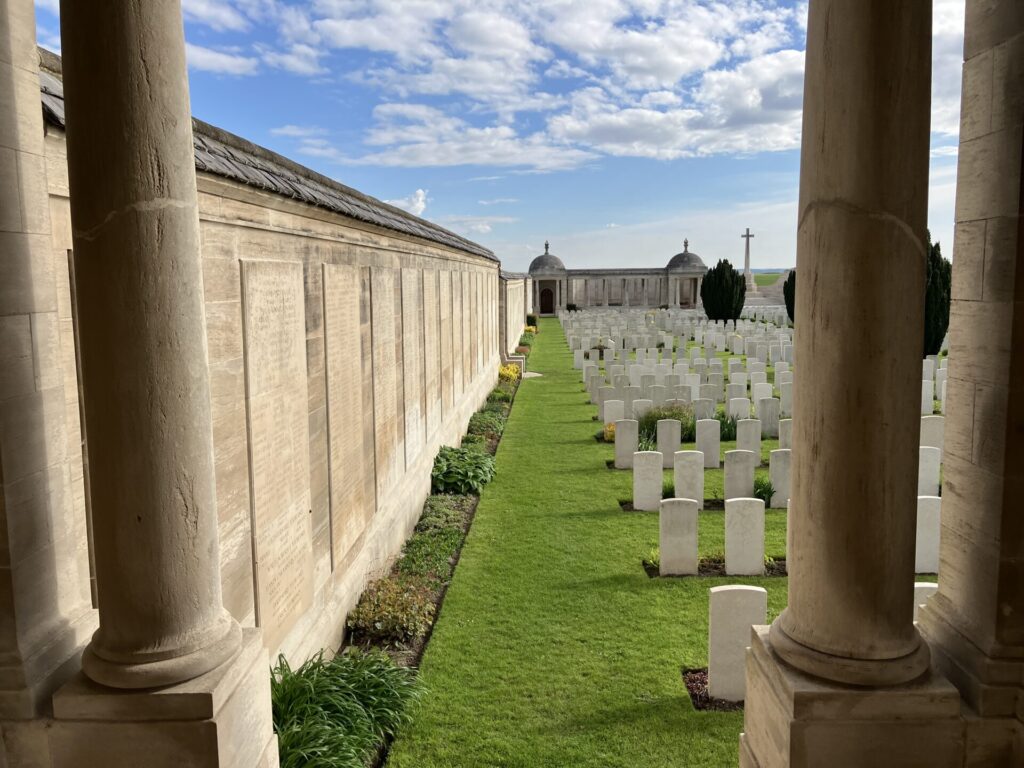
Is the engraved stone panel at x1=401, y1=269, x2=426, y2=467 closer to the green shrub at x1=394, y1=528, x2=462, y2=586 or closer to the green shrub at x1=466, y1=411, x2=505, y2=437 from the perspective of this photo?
the green shrub at x1=394, y1=528, x2=462, y2=586

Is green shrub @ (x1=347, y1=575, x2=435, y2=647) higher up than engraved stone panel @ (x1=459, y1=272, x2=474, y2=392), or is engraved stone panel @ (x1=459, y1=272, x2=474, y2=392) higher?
engraved stone panel @ (x1=459, y1=272, x2=474, y2=392)

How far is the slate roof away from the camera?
347 cm

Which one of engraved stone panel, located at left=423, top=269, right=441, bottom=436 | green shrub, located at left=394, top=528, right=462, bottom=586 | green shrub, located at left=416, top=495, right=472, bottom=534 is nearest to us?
green shrub, located at left=394, top=528, right=462, bottom=586

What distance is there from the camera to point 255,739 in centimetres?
361

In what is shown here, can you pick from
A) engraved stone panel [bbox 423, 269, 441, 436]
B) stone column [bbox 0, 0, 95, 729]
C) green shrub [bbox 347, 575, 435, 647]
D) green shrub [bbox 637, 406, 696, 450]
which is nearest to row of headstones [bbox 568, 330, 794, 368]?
green shrub [bbox 637, 406, 696, 450]

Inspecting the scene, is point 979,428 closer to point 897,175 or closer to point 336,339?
point 897,175

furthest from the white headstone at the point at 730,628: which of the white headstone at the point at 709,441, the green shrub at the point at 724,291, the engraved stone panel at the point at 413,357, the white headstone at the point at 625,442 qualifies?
the green shrub at the point at 724,291

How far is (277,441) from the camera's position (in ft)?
16.4

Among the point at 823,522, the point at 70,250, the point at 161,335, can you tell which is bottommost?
the point at 823,522

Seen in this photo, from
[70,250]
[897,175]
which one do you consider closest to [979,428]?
[897,175]

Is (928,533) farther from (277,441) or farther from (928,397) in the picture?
(928,397)

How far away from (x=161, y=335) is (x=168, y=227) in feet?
1.47

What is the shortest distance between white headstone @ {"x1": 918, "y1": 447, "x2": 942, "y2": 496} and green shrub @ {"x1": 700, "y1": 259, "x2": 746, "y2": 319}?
107 ft

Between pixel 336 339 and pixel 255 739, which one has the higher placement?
pixel 336 339
